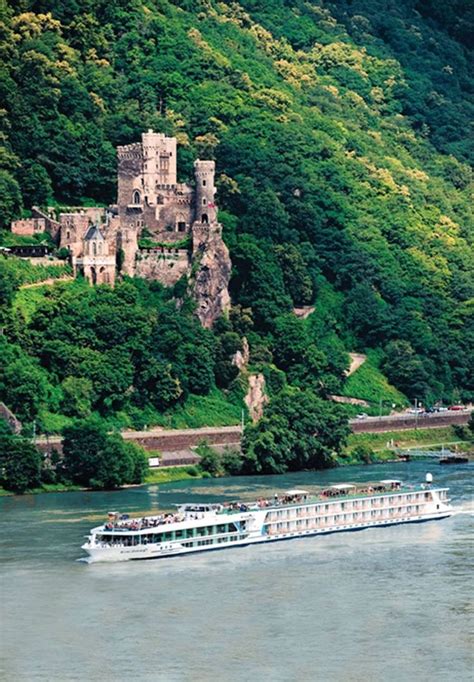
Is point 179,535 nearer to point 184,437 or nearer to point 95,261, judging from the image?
point 184,437

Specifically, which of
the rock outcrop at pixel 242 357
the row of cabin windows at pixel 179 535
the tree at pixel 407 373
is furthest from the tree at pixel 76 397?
the tree at pixel 407 373

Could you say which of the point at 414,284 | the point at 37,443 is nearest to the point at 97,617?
the point at 37,443

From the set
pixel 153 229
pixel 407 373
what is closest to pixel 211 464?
pixel 153 229

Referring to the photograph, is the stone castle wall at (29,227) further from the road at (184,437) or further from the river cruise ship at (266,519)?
the river cruise ship at (266,519)

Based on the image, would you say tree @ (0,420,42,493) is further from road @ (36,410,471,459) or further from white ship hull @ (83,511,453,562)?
white ship hull @ (83,511,453,562)

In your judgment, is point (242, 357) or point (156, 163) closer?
point (242, 357)

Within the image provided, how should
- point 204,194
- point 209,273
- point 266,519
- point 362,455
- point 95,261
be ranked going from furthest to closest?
1. point 204,194
2. point 209,273
3. point 362,455
4. point 95,261
5. point 266,519
